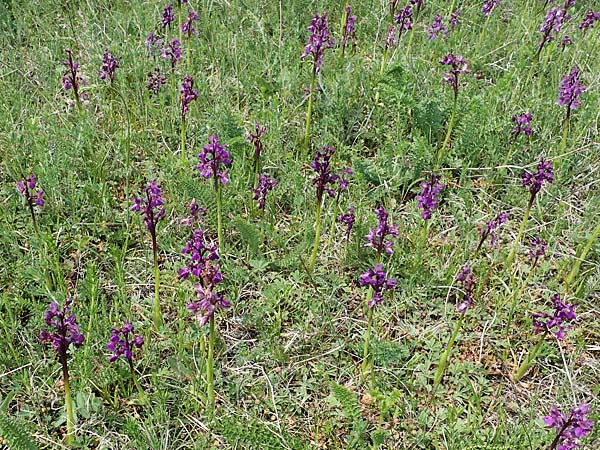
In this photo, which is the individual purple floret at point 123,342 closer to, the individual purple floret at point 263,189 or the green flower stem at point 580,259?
the individual purple floret at point 263,189

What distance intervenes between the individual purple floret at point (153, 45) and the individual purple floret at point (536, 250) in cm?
344

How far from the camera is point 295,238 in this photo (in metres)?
4.01

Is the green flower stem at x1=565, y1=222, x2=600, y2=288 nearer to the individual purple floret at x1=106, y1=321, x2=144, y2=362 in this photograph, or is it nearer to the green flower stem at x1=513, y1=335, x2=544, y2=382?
the green flower stem at x1=513, y1=335, x2=544, y2=382

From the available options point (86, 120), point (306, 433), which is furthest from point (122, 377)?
point (86, 120)

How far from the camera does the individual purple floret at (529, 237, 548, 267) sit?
3546 millimetres

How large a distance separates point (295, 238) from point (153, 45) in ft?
8.12

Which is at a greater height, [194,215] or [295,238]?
[194,215]

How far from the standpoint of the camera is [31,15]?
577 cm

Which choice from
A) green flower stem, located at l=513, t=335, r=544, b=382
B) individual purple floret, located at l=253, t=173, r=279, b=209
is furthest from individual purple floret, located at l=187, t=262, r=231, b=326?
green flower stem, located at l=513, t=335, r=544, b=382

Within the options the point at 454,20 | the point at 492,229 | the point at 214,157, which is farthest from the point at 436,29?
the point at 214,157

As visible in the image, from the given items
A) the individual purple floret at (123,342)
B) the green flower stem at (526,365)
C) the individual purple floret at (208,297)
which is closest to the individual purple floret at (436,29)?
the green flower stem at (526,365)

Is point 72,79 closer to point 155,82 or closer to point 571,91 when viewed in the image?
point 155,82

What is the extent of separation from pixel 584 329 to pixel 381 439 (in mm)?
1566

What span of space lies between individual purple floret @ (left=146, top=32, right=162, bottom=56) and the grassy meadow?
0.18 feet
